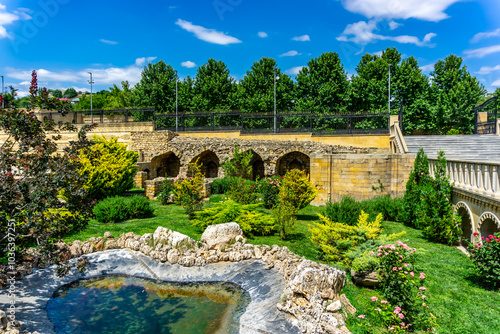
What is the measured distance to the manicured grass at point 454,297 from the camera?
5559 millimetres

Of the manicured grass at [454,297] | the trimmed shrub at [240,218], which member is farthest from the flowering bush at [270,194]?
the manicured grass at [454,297]

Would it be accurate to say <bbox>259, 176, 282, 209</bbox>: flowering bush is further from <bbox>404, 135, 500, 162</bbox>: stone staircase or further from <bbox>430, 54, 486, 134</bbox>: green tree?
<bbox>430, 54, 486, 134</bbox>: green tree

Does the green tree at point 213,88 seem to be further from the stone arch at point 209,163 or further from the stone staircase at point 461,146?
the stone staircase at point 461,146

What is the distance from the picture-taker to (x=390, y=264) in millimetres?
5777

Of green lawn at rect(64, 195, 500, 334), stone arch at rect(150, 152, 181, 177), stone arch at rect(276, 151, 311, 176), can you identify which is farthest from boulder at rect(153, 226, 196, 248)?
stone arch at rect(150, 152, 181, 177)

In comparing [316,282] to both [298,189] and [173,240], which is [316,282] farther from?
[298,189]

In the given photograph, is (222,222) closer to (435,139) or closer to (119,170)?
(119,170)

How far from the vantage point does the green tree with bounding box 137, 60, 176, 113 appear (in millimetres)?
35531

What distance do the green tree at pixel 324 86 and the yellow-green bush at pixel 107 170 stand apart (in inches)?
817

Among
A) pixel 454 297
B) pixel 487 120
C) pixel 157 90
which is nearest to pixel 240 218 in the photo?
pixel 454 297

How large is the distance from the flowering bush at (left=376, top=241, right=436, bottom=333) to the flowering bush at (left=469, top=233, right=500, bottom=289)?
1768mm

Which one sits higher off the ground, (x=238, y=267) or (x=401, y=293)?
(x=401, y=293)

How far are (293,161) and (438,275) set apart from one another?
16957mm

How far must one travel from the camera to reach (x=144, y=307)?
6.38 m
